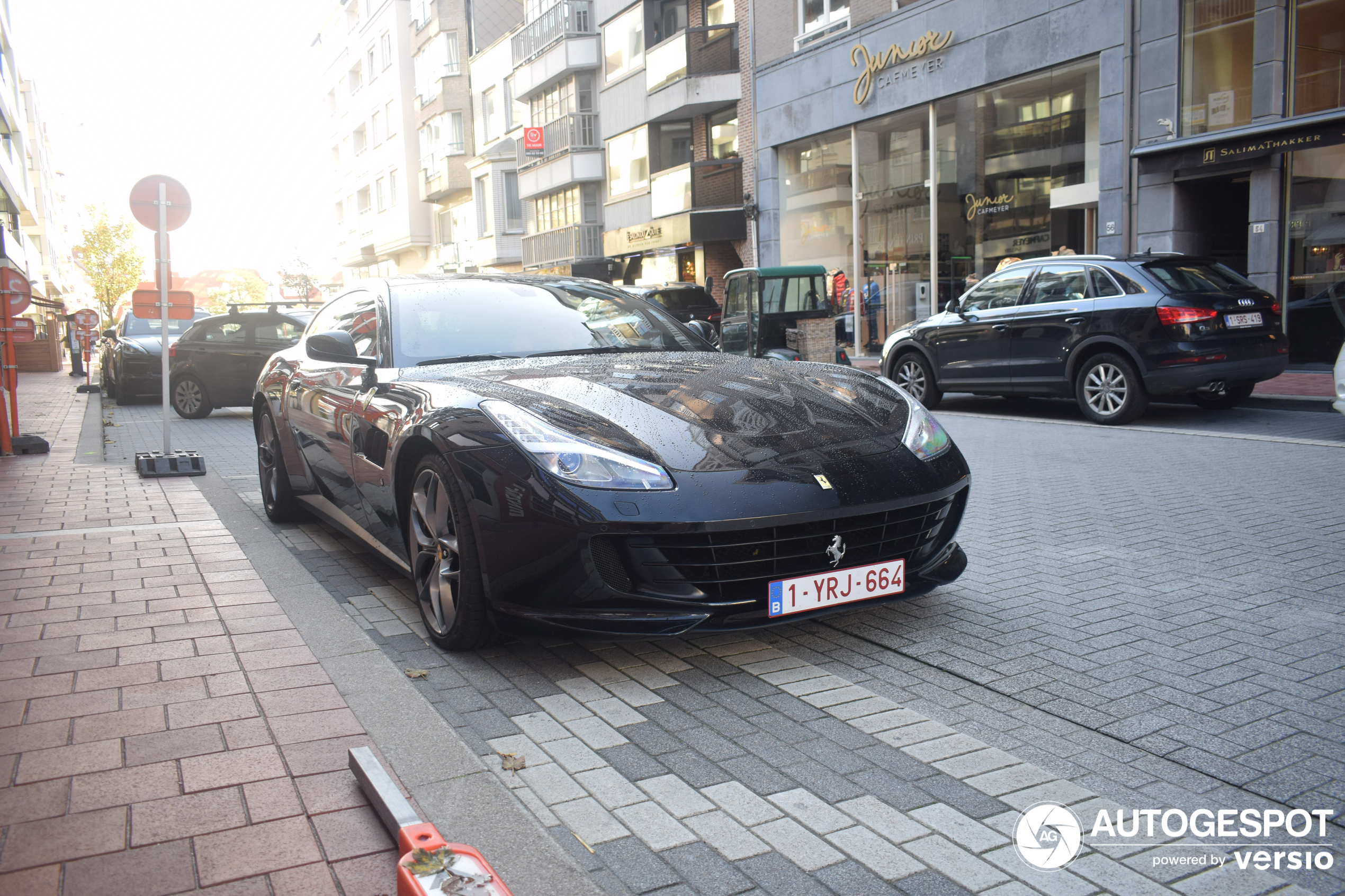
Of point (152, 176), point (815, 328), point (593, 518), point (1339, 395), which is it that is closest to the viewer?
point (593, 518)

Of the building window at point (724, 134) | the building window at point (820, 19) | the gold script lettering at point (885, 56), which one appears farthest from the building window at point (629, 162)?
the gold script lettering at point (885, 56)

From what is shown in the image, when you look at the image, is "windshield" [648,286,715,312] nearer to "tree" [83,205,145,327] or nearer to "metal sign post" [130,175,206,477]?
Answer: "metal sign post" [130,175,206,477]

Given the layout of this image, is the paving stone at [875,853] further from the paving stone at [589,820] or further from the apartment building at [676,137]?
the apartment building at [676,137]

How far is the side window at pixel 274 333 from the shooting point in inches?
640

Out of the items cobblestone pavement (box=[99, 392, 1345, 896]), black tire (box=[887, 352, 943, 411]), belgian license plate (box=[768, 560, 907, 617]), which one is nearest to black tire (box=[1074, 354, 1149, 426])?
black tire (box=[887, 352, 943, 411])

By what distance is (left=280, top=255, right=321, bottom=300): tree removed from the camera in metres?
70.1

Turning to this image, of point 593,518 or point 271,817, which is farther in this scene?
point 593,518

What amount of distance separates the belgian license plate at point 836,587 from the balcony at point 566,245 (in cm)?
3232

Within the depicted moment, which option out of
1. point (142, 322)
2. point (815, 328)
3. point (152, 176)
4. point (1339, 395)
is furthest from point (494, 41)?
point (1339, 395)

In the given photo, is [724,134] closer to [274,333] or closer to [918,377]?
[274,333]

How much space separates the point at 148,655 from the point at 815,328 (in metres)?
14.0

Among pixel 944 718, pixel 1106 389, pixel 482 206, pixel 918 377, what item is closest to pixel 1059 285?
pixel 1106 389

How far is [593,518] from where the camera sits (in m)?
3.39

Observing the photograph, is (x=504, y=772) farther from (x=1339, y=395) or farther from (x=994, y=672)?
(x=1339, y=395)
